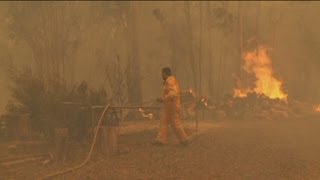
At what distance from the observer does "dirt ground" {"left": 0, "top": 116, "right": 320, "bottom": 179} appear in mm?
8453

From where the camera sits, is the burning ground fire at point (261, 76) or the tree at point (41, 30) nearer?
the burning ground fire at point (261, 76)

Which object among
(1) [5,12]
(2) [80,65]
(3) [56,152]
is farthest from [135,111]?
(2) [80,65]

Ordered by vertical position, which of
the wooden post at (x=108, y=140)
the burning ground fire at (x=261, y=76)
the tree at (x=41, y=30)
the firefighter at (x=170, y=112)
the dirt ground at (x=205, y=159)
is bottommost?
the dirt ground at (x=205, y=159)

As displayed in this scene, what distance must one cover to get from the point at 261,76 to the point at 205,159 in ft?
50.8

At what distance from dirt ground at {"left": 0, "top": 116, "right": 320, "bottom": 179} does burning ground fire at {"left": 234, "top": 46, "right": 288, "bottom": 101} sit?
10.6m

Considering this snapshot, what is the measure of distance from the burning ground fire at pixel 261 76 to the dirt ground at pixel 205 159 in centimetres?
1062

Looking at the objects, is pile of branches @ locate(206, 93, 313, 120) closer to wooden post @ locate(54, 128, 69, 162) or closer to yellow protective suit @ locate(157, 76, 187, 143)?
yellow protective suit @ locate(157, 76, 187, 143)

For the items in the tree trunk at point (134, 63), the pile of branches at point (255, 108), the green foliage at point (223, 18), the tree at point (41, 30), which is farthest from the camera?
the green foliage at point (223, 18)

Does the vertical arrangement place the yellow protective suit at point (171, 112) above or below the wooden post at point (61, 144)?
above

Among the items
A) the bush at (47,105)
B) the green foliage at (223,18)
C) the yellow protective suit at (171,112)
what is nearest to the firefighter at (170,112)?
the yellow protective suit at (171,112)

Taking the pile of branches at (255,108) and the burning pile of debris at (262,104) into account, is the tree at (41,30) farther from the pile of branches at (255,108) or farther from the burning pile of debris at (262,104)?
the burning pile of debris at (262,104)

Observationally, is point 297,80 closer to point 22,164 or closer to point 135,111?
point 135,111

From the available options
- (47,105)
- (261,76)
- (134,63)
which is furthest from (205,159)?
(261,76)

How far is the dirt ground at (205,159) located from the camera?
27.7ft
